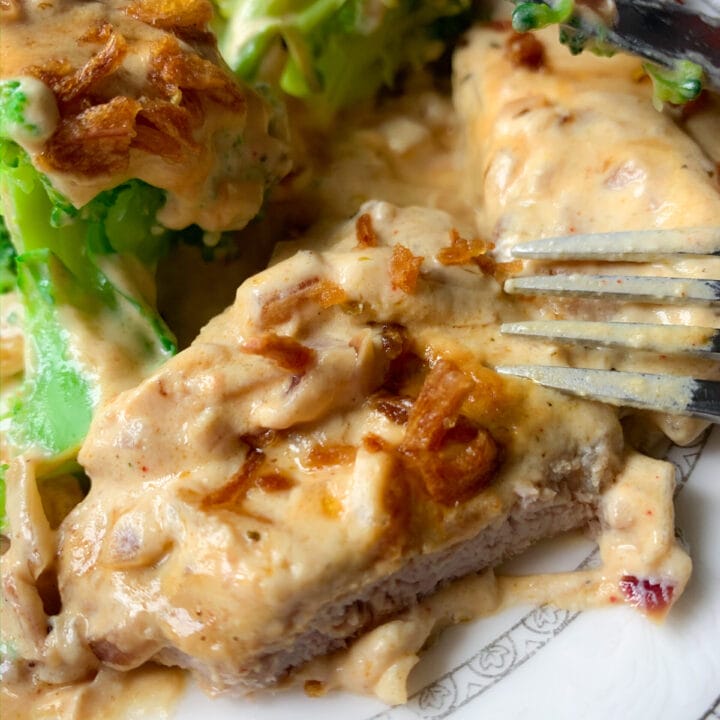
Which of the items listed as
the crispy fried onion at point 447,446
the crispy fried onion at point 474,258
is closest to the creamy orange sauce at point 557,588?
the crispy fried onion at point 447,446

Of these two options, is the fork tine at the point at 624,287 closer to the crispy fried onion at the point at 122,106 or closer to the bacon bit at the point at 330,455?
the bacon bit at the point at 330,455

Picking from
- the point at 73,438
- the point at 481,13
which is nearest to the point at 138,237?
the point at 73,438

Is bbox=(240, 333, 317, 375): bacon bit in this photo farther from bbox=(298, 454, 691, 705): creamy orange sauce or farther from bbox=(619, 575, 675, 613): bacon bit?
bbox=(619, 575, 675, 613): bacon bit

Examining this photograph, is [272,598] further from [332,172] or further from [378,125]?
[378,125]

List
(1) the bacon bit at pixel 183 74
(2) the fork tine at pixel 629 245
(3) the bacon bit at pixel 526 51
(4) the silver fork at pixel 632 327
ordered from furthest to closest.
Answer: (3) the bacon bit at pixel 526 51, (1) the bacon bit at pixel 183 74, (2) the fork tine at pixel 629 245, (4) the silver fork at pixel 632 327

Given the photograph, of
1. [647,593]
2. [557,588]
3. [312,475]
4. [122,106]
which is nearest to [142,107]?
[122,106]

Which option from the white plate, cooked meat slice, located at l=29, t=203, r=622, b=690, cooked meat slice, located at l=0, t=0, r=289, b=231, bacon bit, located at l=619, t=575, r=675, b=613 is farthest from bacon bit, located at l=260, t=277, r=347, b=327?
bacon bit, located at l=619, t=575, r=675, b=613
